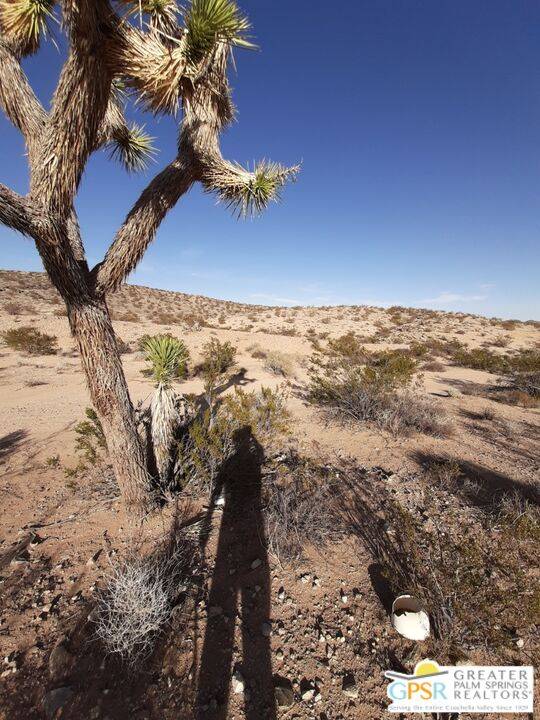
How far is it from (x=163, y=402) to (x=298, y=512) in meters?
2.01

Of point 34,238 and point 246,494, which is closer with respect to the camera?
point 34,238

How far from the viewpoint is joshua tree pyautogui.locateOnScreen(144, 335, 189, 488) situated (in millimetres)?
3615

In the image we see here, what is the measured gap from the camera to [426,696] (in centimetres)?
184

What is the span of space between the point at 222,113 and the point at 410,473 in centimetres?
535

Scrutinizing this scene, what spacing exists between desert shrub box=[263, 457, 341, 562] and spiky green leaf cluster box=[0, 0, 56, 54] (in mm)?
4652

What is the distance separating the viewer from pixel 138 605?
7.02ft

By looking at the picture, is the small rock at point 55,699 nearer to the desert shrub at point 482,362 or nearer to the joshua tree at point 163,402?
the joshua tree at point 163,402

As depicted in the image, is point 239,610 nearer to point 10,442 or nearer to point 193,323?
point 10,442

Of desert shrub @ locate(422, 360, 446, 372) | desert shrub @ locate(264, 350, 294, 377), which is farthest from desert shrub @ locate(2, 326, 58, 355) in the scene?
desert shrub @ locate(422, 360, 446, 372)

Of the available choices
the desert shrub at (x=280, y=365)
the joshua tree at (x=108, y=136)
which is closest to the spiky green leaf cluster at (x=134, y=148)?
the joshua tree at (x=108, y=136)

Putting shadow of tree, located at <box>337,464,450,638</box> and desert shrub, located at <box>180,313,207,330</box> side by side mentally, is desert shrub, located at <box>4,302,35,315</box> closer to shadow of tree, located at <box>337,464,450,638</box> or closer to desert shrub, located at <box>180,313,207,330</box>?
desert shrub, located at <box>180,313,207,330</box>

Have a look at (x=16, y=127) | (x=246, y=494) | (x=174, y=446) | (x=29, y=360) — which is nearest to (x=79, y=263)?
(x=16, y=127)

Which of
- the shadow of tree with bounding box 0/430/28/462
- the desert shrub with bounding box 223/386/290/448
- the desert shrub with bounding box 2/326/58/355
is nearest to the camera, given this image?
the desert shrub with bounding box 223/386/290/448

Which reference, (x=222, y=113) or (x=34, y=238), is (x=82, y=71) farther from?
(x=222, y=113)
